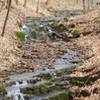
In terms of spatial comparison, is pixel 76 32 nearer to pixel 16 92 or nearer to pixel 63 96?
pixel 16 92

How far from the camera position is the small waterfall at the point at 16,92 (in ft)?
51.6

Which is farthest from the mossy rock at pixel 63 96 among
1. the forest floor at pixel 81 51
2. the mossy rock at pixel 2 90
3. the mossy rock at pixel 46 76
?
the mossy rock at pixel 46 76

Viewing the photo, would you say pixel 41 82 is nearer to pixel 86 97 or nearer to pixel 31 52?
pixel 86 97

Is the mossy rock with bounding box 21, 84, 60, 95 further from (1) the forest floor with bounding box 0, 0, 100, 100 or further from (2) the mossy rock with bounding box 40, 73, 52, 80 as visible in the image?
(2) the mossy rock with bounding box 40, 73, 52, 80

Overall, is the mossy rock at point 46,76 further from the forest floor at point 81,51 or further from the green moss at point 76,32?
the green moss at point 76,32

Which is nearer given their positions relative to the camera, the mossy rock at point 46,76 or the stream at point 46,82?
the stream at point 46,82

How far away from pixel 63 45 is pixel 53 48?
5.89ft

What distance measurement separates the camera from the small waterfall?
15734mm

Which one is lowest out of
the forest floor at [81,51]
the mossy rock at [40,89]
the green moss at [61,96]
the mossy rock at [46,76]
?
the green moss at [61,96]

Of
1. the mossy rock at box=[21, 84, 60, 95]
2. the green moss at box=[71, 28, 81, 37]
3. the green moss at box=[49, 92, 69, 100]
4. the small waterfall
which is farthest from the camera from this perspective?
the green moss at box=[71, 28, 81, 37]

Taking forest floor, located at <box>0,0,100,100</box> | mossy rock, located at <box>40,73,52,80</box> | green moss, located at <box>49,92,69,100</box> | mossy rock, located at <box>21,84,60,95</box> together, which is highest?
forest floor, located at <box>0,0,100,100</box>

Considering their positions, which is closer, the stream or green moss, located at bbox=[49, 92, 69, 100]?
green moss, located at bbox=[49, 92, 69, 100]

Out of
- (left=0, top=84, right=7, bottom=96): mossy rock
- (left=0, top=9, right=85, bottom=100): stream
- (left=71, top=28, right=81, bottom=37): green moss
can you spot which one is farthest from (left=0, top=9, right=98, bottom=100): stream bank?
(left=71, top=28, right=81, bottom=37): green moss

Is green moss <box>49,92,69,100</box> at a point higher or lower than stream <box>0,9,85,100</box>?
lower
